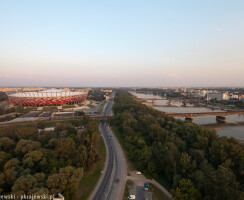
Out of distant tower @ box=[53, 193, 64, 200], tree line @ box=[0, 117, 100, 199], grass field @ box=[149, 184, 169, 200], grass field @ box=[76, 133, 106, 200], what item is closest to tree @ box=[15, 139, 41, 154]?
tree line @ box=[0, 117, 100, 199]

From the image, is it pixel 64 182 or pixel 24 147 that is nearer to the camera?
pixel 64 182

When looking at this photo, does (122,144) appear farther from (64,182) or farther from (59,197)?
(59,197)

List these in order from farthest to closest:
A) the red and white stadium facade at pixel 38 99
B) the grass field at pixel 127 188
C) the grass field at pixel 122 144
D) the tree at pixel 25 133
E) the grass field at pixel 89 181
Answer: the red and white stadium facade at pixel 38 99, the tree at pixel 25 133, the grass field at pixel 122 144, the grass field at pixel 89 181, the grass field at pixel 127 188

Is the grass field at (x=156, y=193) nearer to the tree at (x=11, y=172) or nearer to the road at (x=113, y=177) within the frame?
the road at (x=113, y=177)

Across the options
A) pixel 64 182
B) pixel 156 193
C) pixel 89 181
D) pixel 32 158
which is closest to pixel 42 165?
pixel 32 158

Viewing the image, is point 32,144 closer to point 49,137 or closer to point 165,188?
point 49,137

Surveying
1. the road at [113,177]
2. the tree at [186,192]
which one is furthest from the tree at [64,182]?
the tree at [186,192]

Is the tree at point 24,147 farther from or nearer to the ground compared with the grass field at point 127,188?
farther from the ground

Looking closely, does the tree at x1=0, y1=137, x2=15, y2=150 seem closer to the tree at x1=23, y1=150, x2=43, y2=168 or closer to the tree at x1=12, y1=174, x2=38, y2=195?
the tree at x1=23, y1=150, x2=43, y2=168
